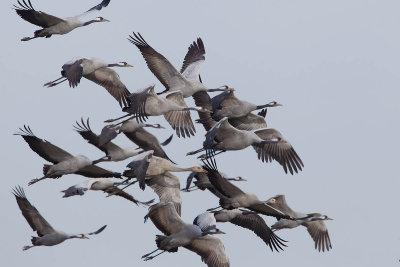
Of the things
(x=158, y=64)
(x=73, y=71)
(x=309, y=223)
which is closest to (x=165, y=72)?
(x=158, y=64)

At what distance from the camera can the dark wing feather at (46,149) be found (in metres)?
15.6

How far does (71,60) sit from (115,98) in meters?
1.87

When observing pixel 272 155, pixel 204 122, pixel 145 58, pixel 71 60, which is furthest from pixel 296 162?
pixel 71 60

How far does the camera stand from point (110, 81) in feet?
58.9

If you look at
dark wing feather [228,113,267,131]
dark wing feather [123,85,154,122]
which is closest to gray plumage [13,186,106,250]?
dark wing feather [123,85,154,122]

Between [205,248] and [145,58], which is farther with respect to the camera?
[145,58]

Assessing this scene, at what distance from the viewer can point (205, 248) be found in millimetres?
15797

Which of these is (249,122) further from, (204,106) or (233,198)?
(233,198)

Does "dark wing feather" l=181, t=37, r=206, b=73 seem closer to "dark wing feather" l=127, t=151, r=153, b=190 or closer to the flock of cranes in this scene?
the flock of cranes

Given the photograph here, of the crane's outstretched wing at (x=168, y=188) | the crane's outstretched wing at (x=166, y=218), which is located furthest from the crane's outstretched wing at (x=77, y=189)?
the crane's outstretched wing at (x=168, y=188)

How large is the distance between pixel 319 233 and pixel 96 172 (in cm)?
501

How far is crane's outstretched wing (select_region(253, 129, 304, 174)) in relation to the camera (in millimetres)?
17328

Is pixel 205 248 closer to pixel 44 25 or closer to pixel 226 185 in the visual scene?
pixel 226 185

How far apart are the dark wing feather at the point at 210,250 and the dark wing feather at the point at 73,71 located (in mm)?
3091
